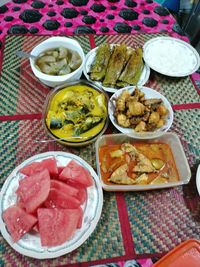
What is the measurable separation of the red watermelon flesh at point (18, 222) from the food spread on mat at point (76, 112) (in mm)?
352

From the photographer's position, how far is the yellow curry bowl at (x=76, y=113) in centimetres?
116

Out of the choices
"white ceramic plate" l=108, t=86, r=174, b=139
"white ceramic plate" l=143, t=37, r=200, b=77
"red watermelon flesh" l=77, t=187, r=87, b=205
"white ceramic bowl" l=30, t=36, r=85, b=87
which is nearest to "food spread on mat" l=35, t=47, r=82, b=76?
"white ceramic bowl" l=30, t=36, r=85, b=87

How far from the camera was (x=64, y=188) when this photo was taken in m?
0.97

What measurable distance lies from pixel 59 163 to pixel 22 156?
0.61ft

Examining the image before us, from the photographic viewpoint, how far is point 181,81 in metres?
1.49

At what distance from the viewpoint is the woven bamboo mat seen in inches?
38.2

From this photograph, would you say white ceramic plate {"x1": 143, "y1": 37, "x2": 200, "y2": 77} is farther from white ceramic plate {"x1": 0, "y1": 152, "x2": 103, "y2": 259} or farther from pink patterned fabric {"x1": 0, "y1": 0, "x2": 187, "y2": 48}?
white ceramic plate {"x1": 0, "y1": 152, "x2": 103, "y2": 259}

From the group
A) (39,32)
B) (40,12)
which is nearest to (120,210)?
(39,32)

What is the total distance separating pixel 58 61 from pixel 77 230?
80cm

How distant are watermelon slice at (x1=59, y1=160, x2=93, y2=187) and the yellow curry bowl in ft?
0.45

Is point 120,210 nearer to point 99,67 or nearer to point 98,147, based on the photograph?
point 98,147

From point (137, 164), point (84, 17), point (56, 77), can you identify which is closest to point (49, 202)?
point (137, 164)

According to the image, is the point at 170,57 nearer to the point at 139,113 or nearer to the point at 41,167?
the point at 139,113

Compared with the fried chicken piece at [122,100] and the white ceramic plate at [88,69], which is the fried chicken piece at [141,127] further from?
the white ceramic plate at [88,69]
